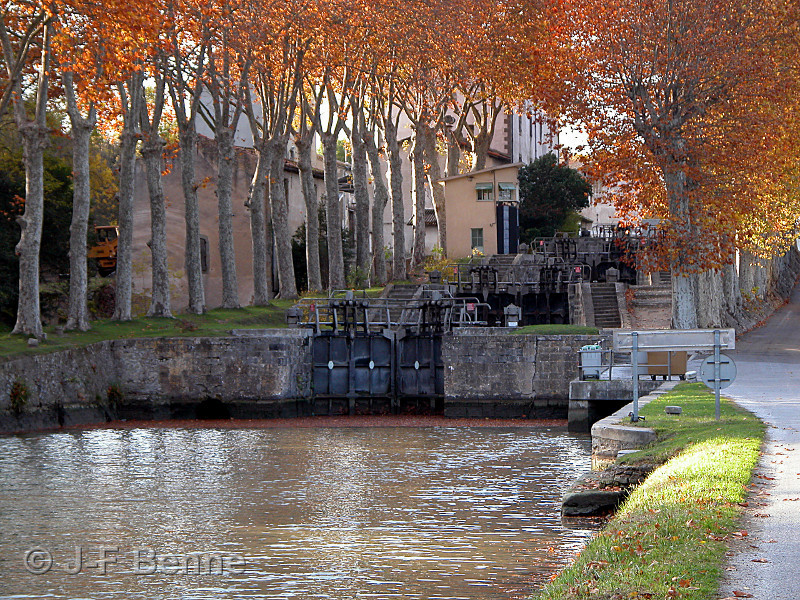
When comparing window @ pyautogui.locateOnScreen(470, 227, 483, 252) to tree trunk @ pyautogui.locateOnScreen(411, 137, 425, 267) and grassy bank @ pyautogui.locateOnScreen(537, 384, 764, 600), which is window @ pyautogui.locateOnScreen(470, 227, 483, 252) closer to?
tree trunk @ pyautogui.locateOnScreen(411, 137, 425, 267)

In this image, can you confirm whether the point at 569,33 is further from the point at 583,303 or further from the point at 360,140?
the point at 360,140

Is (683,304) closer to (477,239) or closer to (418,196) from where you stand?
(418,196)

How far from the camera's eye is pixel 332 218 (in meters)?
40.7

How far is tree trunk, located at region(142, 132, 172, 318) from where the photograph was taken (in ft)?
103

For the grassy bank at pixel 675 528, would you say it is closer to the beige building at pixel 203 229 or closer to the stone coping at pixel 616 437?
the stone coping at pixel 616 437

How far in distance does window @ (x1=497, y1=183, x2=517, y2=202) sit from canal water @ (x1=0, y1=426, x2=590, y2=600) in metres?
29.3

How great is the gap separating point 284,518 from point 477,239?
1523 inches

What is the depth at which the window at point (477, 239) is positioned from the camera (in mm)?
51656

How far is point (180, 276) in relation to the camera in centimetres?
4203

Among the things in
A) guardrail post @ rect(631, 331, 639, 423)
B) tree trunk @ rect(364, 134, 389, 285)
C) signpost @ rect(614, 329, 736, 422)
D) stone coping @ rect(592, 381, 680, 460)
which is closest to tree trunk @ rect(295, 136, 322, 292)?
tree trunk @ rect(364, 134, 389, 285)

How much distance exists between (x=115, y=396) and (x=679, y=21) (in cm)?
1730

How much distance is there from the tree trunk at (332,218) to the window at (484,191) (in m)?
10.9

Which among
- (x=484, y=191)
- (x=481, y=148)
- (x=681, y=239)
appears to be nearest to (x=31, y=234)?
(x=681, y=239)

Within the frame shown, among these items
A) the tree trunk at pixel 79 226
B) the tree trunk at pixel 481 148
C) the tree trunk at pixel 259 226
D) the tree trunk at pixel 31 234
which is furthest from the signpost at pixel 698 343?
the tree trunk at pixel 481 148
